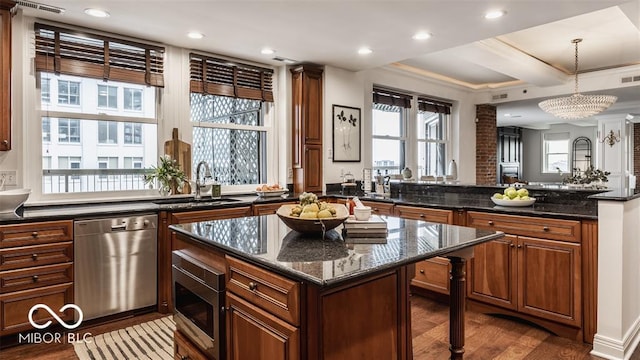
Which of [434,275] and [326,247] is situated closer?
[326,247]

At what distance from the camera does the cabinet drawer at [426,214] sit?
3.41 meters

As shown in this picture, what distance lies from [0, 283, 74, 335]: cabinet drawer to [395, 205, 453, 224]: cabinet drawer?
2.84 metres

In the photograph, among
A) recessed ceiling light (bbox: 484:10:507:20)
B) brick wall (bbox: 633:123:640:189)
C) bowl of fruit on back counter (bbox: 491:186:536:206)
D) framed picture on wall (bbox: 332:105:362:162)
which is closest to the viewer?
recessed ceiling light (bbox: 484:10:507:20)

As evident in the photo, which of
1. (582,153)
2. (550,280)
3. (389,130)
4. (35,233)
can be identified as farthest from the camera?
(582,153)

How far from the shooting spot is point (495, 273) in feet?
10.4

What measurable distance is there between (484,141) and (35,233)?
6708 mm

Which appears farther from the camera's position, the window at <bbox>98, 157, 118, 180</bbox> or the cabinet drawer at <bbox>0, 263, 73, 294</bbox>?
the window at <bbox>98, 157, 118, 180</bbox>

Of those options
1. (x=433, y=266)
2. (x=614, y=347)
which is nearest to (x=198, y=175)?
(x=433, y=266)

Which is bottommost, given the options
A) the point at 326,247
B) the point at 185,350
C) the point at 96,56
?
the point at 185,350

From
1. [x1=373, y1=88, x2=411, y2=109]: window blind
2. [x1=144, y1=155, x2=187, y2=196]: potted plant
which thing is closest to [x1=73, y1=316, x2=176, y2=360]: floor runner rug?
[x1=144, y1=155, x2=187, y2=196]: potted plant

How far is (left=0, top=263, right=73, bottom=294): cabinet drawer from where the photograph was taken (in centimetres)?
266

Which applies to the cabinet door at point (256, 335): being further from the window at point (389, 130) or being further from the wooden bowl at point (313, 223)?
the window at point (389, 130)

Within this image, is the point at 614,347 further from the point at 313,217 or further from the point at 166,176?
the point at 166,176

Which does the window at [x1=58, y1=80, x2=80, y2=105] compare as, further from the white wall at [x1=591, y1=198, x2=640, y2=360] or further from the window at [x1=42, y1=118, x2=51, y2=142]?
the white wall at [x1=591, y1=198, x2=640, y2=360]
